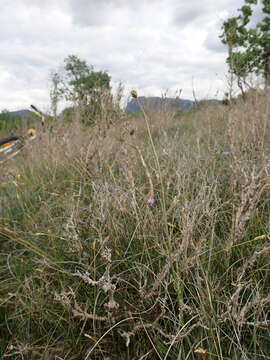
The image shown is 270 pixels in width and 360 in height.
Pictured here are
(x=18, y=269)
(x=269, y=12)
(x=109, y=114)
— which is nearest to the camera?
(x=18, y=269)

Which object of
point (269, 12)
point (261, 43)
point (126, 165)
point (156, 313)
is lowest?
point (156, 313)

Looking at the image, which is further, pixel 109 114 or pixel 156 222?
pixel 109 114

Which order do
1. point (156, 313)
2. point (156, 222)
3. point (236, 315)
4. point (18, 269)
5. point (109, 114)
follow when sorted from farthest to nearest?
point (109, 114), point (18, 269), point (156, 222), point (156, 313), point (236, 315)

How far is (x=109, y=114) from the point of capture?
1715 mm

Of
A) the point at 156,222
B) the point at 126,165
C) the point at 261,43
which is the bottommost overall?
the point at 156,222

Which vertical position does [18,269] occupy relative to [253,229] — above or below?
below

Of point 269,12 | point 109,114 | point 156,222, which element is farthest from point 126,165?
point 269,12

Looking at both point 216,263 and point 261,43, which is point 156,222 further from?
point 261,43

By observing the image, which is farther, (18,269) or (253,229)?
(18,269)

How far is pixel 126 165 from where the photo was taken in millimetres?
1022

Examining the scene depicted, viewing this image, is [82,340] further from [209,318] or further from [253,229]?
[253,229]

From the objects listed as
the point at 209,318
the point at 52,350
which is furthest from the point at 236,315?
the point at 52,350

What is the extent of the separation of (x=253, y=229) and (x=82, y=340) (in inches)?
30.0

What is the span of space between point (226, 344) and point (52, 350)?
22.2 inches
